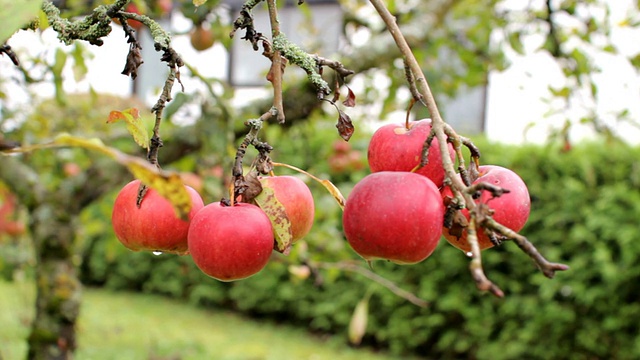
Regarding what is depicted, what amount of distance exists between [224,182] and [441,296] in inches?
114

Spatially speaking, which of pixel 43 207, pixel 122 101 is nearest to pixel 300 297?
pixel 43 207

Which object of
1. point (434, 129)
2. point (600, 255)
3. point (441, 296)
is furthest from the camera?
point (441, 296)

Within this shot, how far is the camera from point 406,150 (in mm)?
622

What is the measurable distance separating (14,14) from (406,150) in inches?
14.1

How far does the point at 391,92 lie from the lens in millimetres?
2656

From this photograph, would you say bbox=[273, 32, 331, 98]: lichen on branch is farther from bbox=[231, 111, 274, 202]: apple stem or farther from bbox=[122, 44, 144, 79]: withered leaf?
bbox=[122, 44, 144, 79]: withered leaf

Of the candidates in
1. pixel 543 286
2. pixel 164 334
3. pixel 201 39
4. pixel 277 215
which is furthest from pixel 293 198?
pixel 164 334

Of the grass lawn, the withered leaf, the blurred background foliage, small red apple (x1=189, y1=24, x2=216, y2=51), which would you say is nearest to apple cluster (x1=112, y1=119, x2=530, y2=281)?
the withered leaf

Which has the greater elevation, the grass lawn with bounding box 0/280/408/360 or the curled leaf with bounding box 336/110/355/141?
the curled leaf with bounding box 336/110/355/141

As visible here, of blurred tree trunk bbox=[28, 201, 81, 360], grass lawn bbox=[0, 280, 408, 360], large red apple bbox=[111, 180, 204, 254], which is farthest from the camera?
grass lawn bbox=[0, 280, 408, 360]

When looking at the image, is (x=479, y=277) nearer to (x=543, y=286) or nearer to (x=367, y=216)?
(x=367, y=216)

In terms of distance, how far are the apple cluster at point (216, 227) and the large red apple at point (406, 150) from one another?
0.10 meters

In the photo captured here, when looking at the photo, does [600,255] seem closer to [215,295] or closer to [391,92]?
[391,92]

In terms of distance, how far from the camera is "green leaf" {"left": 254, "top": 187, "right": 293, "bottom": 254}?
64 centimetres
